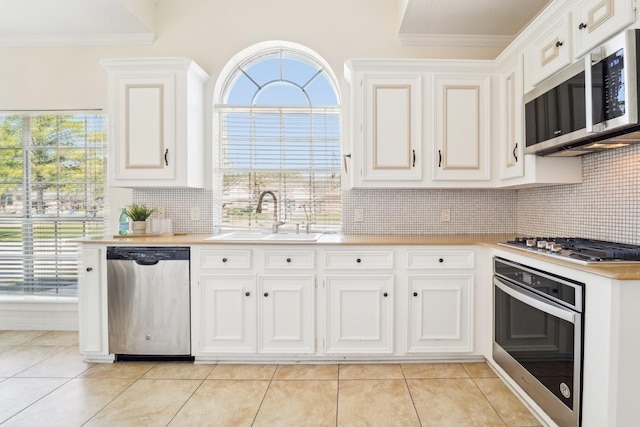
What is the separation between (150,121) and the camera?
2.79 meters

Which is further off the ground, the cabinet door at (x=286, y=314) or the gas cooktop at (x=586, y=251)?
the gas cooktop at (x=586, y=251)

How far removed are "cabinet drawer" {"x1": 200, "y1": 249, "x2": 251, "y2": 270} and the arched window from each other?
800mm

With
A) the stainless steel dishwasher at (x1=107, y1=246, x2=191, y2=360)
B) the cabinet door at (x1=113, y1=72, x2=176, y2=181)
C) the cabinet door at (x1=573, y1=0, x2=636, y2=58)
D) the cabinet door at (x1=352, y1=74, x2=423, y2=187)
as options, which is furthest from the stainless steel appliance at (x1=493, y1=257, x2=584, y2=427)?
the cabinet door at (x1=113, y1=72, x2=176, y2=181)

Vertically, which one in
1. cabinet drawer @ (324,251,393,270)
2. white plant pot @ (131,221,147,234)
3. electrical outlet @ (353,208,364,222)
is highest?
electrical outlet @ (353,208,364,222)

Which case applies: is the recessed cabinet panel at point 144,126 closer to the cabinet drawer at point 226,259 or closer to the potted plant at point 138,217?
the potted plant at point 138,217

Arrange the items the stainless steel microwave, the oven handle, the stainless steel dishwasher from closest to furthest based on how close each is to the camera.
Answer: the stainless steel microwave → the oven handle → the stainless steel dishwasher

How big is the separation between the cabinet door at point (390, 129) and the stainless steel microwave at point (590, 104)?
2.51ft

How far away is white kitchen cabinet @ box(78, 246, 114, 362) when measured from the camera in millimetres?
2539

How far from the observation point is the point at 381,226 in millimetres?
3094

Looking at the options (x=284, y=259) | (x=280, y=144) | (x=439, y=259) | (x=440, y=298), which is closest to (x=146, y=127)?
(x=280, y=144)

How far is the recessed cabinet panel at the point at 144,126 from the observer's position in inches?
109

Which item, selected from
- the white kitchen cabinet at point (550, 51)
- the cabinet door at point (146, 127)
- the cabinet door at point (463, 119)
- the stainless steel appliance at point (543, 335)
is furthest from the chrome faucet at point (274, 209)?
the white kitchen cabinet at point (550, 51)

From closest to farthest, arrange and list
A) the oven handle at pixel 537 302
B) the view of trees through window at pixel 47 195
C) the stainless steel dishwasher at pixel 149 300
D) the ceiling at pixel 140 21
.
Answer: the oven handle at pixel 537 302
the stainless steel dishwasher at pixel 149 300
the ceiling at pixel 140 21
the view of trees through window at pixel 47 195

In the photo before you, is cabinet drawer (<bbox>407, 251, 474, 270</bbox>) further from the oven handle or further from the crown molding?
the crown molding
